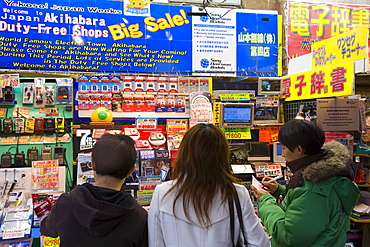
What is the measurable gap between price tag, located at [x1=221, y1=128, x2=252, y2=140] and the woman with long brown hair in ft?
10.0

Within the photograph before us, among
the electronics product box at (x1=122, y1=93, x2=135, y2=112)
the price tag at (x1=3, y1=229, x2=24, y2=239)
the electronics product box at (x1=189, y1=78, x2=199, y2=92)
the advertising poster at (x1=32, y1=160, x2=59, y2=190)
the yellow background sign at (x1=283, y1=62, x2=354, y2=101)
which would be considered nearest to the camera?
the price tag at (x1=3, y1=229, x2=24, y2=239)

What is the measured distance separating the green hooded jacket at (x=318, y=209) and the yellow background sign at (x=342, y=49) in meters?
A: 2.40

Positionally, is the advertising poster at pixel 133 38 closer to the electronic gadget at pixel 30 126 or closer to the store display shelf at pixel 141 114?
the store display shelf at pixel 141 114

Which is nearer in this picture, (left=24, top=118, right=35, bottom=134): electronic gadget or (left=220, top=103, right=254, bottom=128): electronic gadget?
(left=24, top=118, right=35, bottom=134): electronic gadget

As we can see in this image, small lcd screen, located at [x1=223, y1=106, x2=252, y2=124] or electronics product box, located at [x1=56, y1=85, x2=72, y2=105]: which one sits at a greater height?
electronics product box, located at [x1=56, y1=85, x2=72, y2=105]

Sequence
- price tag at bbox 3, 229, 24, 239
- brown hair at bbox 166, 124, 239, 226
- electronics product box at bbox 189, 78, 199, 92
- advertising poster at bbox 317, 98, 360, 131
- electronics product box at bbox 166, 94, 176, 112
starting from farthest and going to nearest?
electronics product box at bbox 189, 78, 199, 92 < electronics product box at bbox 166, 94, 176, 112 < advertising poster at bbox 317, 98, 360, 131 < price tag at bbox 3, 229, 24, 239 < brown hair at bbox 166, 124, 239, 226

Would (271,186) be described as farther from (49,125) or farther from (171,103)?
(49,125)

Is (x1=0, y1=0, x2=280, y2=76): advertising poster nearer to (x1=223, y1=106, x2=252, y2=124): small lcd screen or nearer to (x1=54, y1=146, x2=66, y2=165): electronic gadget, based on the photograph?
(x1=223, y1=106, x2=252, y2=124): small lcd screen

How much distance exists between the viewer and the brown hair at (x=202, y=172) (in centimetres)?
161

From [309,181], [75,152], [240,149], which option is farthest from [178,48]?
[309,181]

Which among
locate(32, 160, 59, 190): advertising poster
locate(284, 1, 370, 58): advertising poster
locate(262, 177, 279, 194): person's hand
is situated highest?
locate(284, 1, 370, 58): advertising poster

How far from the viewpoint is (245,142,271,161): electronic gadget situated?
14.6 ft

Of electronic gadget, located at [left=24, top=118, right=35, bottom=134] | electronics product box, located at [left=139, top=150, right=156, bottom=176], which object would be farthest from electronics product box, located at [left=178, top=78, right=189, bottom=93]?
electronic gadget, located at [left=24, top=118, right=35, bottom=134]

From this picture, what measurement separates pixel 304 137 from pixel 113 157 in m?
1.09
